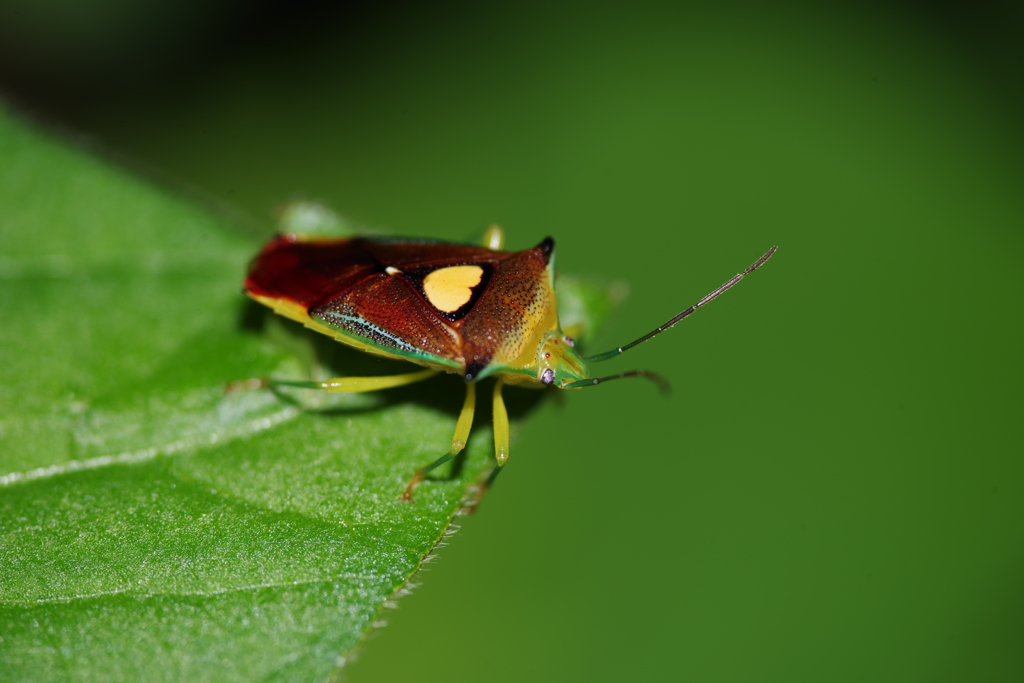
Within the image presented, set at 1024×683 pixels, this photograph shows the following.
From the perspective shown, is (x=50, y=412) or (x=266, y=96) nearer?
(x=50, y=412)

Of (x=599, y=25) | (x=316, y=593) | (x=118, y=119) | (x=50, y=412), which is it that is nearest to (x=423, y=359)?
(x=316, y=593)

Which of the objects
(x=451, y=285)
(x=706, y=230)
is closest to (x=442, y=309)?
(x=451, y=285)

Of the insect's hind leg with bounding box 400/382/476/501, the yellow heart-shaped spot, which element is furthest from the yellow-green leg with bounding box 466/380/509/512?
the yellow heart-shaped spot

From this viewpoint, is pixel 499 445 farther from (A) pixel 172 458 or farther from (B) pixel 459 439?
(A) pixel 172 458

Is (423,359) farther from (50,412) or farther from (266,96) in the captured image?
(266,96)

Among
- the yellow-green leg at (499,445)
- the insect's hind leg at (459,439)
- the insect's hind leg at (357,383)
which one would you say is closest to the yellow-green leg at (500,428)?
the yellow-green leg at (499,445)

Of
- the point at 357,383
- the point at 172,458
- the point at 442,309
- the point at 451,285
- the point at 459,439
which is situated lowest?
the point at 172,458
